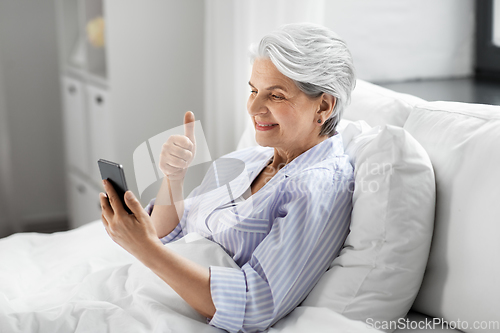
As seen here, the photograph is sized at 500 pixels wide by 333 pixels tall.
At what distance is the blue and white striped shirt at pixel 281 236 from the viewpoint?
94 cm

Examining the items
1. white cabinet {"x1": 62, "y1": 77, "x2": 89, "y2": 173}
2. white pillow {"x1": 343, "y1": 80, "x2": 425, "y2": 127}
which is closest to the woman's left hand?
white pillow {"x1": 343, "y1": 80, "x2": 425, "y2": 127}

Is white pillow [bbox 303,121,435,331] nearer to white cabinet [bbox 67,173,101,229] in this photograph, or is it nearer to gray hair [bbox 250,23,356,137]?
gray hair [bbox 250,23,356,137]

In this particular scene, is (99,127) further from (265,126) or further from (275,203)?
(275,203)

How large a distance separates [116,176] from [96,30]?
65.6 inches

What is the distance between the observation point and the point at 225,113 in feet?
7.06

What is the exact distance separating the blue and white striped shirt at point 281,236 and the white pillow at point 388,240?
51mm

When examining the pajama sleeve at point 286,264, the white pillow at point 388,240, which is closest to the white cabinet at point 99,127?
the pajama sleeve at point 286,264

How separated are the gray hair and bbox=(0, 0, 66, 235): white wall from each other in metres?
2.35

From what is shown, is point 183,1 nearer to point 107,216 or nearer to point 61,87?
point 61,87

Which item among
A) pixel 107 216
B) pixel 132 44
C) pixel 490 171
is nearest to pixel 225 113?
pixel 132 44

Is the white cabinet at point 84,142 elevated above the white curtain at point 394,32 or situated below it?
below

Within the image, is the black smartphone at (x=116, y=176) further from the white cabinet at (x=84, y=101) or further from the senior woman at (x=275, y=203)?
the white cabinet at (x=84, y=101)

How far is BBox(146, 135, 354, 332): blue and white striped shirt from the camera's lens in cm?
94

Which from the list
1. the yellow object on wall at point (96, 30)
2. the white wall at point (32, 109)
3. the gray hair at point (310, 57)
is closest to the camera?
the gray hair at point (310, 57)
